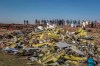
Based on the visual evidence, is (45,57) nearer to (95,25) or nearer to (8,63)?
(8,63)

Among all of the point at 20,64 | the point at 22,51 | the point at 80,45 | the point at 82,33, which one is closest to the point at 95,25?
the point at 82,33

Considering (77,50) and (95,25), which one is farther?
(95,25)

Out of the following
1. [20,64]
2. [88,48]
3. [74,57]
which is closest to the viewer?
[20,64]

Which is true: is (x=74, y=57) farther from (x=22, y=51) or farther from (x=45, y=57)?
(x=22, y=51)

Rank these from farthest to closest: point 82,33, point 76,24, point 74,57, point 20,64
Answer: point 76,24
point 82,33
point 74,57
point 20,64

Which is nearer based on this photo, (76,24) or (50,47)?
(50,47)

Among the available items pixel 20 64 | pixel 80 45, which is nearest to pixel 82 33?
pixel 80 45

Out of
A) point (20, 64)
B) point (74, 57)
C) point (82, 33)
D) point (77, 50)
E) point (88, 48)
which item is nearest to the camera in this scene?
point (20, 64)

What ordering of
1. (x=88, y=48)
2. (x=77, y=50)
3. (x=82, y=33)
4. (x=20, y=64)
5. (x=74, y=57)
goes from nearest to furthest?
(x=20, y=64) < (x=74, y=57) < (x=77, y=50) < (x=88, y=48) < (x=82, y=33)
